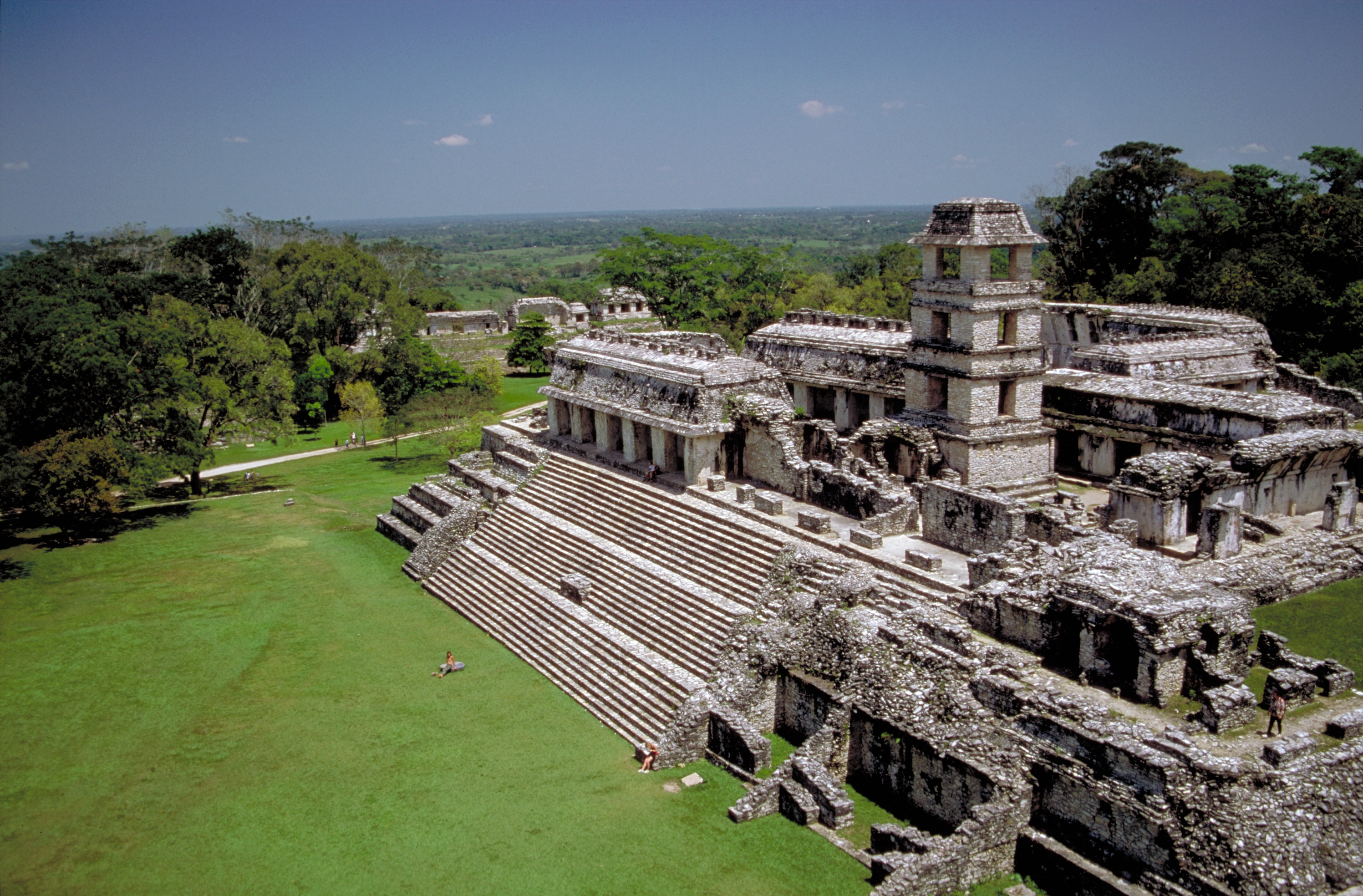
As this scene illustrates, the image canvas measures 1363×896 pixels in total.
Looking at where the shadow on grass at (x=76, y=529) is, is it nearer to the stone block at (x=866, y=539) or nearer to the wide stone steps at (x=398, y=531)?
the wide stone steps at (x=398, y=531)

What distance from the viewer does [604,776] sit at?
1623cm

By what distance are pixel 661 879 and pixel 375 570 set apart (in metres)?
15.3

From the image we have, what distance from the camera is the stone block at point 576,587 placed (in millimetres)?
21906

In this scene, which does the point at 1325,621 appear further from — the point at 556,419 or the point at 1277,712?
the point at 556,419

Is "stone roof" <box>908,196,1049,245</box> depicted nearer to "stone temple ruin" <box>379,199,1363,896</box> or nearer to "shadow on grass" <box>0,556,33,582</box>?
"stone temple ruin" <box>379,199,1363,896</box>

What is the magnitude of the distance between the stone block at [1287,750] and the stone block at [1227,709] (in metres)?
0.67

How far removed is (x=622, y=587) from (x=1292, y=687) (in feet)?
39.9

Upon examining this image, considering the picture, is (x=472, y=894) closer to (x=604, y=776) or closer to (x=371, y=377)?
(x=604, y=776)

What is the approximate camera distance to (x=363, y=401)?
41.5m

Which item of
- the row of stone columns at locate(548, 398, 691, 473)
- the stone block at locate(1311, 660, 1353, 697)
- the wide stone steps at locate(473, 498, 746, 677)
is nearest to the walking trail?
the row of stone columns at locate(548, 398, 691, 473)

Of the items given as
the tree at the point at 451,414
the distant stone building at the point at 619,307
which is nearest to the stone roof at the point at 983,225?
the tree at the point at 451,414

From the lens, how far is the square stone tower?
23.9m

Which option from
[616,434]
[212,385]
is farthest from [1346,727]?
[212,385]

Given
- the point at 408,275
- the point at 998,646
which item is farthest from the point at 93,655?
the point at 408,275
